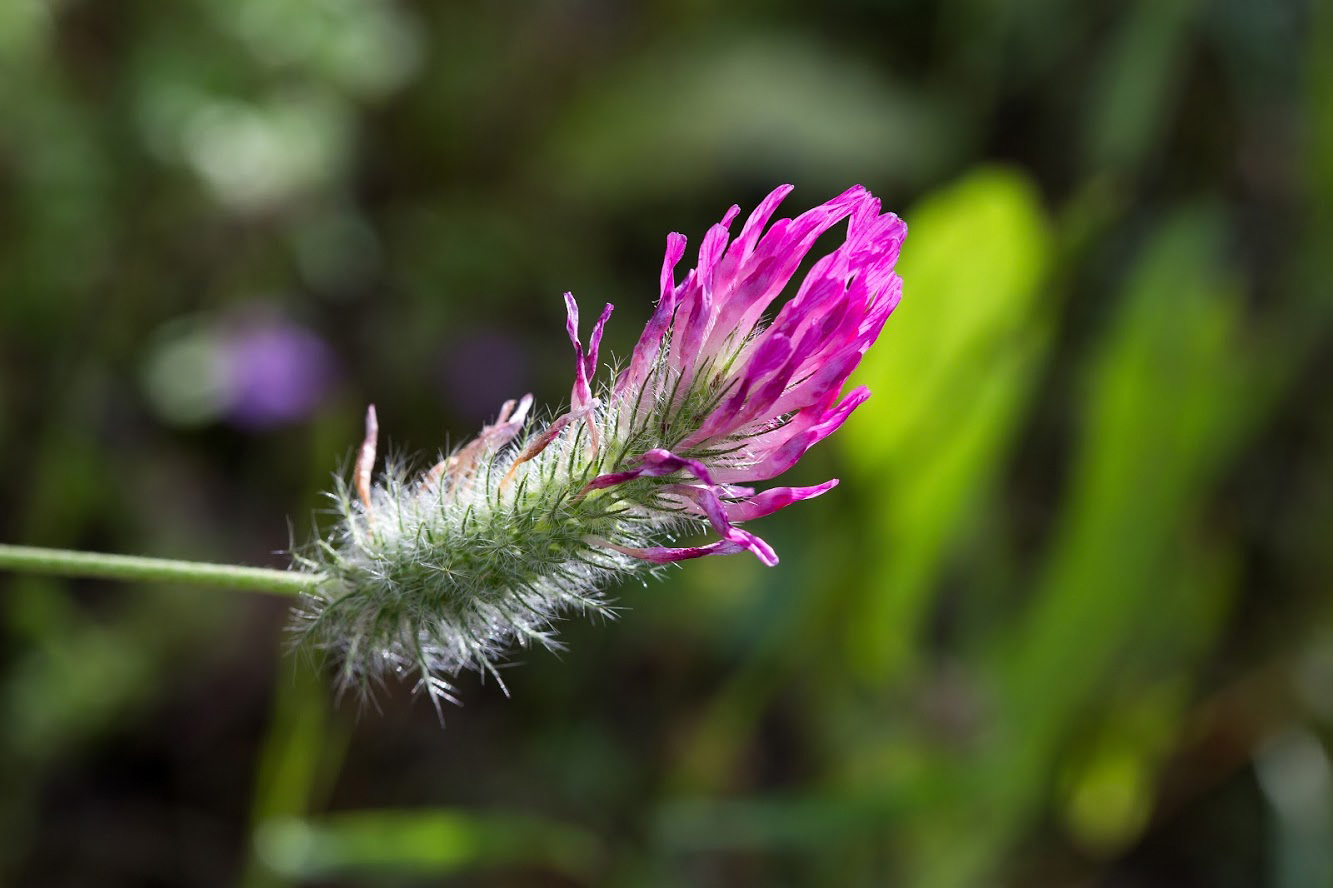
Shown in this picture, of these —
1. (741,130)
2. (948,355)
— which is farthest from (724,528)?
(741,130)

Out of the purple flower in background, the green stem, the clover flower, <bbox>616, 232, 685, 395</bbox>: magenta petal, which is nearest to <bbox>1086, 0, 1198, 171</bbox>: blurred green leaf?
the purple flower in background

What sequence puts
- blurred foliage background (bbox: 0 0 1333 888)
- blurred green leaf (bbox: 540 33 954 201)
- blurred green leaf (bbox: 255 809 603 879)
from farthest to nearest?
blurred green leaf (bbox: 540 33 954 201) → blurred foliage background (bbox: 0 0 1333 888) → blurred green leaf (bbox: 255 809 603 879)

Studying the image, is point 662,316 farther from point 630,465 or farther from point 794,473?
point 794,473

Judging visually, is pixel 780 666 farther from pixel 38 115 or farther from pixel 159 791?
pixel 38 115

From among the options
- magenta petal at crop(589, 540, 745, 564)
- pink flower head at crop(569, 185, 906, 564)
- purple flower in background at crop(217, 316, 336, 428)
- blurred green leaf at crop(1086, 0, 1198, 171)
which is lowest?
purple flower in background at crop(217, 316, 336, 428)

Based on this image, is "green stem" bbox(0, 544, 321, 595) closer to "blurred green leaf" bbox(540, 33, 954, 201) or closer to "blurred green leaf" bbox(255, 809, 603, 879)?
"blurred green leaf" bbox(255, 809, 603, 879)
